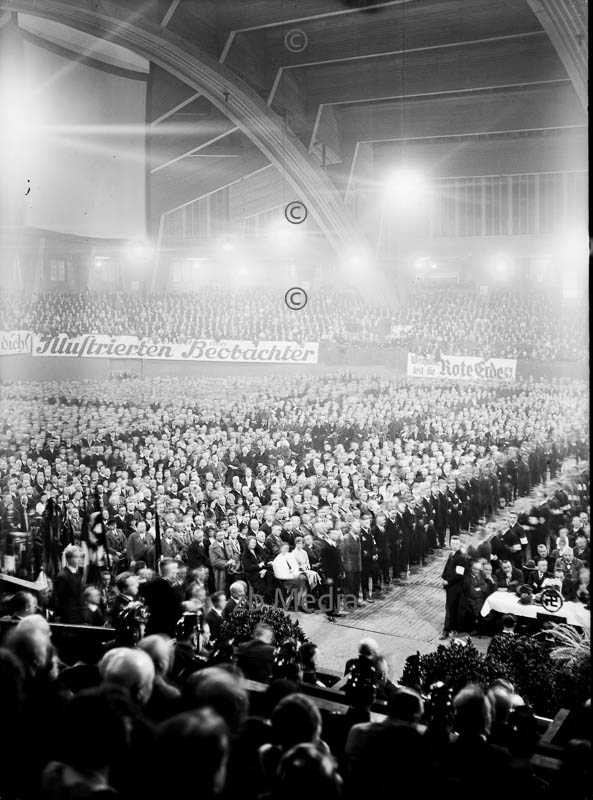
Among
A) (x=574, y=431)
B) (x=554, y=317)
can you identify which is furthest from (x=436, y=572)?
(x=554, y=317)

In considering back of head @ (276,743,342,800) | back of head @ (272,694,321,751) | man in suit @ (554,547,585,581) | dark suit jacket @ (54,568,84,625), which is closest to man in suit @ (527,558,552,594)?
man in suit @ (554,547,585,581)

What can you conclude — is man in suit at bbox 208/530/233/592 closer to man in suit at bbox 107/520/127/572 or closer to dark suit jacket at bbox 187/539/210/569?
dark suit jacket at bbox 187/539/210/569

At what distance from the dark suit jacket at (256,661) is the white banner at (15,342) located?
663cm

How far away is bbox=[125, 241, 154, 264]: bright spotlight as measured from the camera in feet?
34.8

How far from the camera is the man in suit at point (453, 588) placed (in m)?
8.32

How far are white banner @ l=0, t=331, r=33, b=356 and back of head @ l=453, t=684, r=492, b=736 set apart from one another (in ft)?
27.7

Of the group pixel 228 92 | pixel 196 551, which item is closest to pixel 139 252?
pixel 228 92

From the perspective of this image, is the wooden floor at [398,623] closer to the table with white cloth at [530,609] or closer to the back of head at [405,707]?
the table with white cloth at [530,609]

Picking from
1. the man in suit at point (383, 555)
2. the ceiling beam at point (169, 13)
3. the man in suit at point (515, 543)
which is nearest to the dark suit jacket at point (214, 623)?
the man in suit at point (383, 555)

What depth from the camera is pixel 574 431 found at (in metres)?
7.91

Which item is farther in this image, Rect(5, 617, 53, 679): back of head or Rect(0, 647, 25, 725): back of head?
Rect(5, 617, 53, 679): back of head

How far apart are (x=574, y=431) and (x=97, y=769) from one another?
250 inches

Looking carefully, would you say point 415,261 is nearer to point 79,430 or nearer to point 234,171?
point 234,171

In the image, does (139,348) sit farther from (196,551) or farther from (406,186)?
(406,186)
